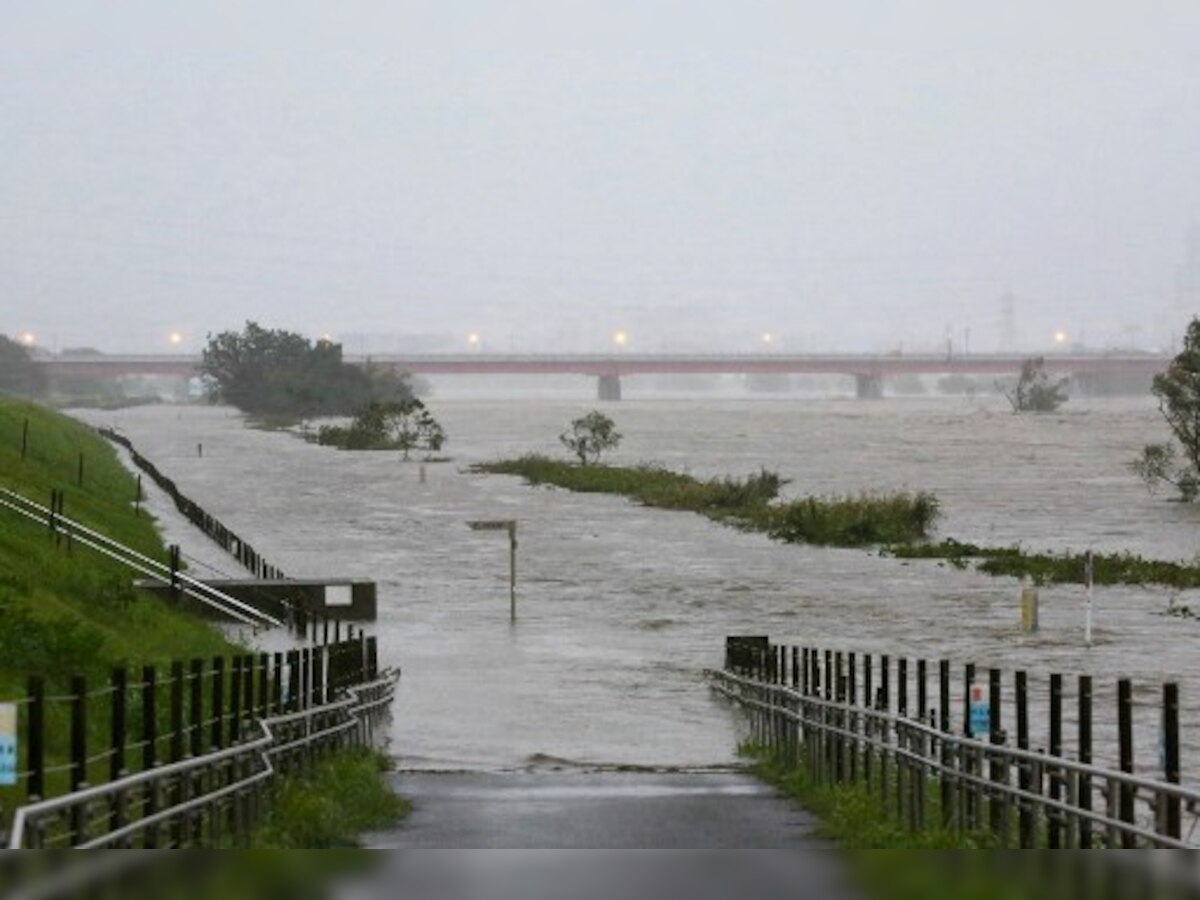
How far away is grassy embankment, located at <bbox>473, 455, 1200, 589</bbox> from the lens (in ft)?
209

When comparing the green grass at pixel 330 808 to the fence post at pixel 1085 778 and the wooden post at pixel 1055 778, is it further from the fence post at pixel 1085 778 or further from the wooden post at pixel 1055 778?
the fence post at pixel 1085 778

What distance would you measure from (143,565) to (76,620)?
77.3 ft

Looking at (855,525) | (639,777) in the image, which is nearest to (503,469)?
(855,525)

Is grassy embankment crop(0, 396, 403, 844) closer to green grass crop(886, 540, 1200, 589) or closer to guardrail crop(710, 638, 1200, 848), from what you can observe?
guardrail crop(710, 638, 1200, 848)

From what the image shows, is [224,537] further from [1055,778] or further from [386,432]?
[386,432]

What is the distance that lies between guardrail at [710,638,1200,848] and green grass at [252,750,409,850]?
147 inches

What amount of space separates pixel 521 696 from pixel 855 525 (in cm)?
4297

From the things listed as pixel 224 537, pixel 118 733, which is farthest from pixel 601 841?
pixel 224 537

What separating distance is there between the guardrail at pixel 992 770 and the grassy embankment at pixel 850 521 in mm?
38333

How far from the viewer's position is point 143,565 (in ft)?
160

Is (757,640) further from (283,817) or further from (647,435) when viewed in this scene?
(647,435)

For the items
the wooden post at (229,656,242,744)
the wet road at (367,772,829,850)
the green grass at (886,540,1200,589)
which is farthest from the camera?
the green grass at (886,540,1200,589)

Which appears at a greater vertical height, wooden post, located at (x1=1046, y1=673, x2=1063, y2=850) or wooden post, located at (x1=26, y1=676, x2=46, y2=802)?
wooden post, located at (x1=26, y1=676, x2=46, y2=802)

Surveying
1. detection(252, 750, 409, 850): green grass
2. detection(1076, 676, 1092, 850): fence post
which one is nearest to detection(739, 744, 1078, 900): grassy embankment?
detection(1076, 676, 1092, 850): fence post
